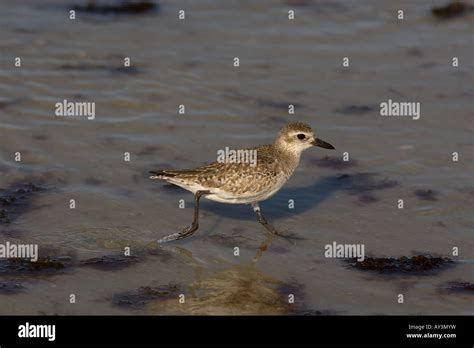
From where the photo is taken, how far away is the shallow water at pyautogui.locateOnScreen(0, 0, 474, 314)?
497 inches

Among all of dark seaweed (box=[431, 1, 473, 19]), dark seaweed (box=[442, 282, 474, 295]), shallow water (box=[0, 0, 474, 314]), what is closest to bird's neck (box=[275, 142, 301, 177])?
shallow water (box=[0, 0, 474, 314])

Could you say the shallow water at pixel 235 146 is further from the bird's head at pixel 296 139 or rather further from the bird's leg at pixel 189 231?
the bird's head at pixel 296 139

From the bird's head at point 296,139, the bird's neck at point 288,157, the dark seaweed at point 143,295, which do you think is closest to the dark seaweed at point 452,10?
the bird's head at point 296,139

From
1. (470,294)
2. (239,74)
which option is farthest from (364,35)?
(470,294)

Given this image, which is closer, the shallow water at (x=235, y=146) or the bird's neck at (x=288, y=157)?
the shallow water at (x=235, y=146)

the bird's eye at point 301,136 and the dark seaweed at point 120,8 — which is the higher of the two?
the dark seaweed at point 120,8

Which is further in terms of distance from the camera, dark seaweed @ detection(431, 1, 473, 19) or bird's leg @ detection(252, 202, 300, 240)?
dark seaweed @ detection(431, 1, 473, 19)

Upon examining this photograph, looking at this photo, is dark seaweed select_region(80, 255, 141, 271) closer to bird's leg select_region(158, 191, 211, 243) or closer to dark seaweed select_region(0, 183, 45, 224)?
bird's leg select_region(158, 191, 211, 243)

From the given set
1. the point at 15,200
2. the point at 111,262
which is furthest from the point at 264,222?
the point at 15,200

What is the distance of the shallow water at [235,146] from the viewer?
1262 centimetres

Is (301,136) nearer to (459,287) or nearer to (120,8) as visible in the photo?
(459,287)

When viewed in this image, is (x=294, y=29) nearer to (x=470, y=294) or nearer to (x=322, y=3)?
(x=322, y=3)

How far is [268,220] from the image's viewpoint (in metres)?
14.6

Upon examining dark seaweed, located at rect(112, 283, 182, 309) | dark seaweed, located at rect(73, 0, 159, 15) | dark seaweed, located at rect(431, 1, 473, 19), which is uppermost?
dark seaweed, located at rect(73, 0, 159, 15)
